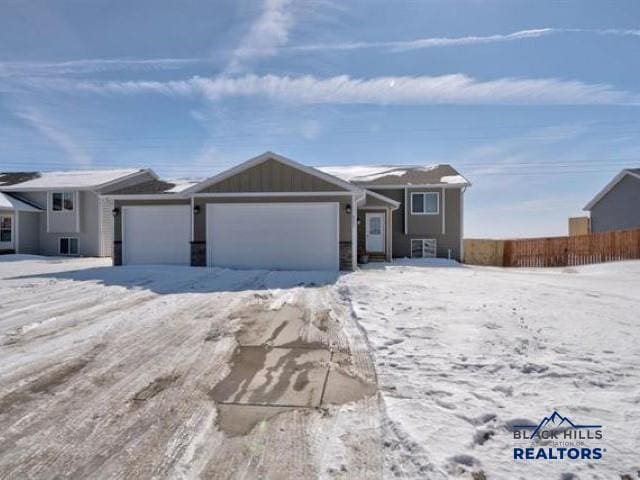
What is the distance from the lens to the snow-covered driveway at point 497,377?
2418mm

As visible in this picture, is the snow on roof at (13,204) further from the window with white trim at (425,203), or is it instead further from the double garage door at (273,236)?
the window with white trim at (425,203)

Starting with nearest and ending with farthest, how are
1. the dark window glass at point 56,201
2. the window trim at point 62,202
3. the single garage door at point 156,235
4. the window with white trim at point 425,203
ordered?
the single garage door at point 156,235 < the window with white trim at point 425,203 < the window trim at point 62,202 < the dark window glass at point 56,201

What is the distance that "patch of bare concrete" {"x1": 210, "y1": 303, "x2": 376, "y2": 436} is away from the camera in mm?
3146

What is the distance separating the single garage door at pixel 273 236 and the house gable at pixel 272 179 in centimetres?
55

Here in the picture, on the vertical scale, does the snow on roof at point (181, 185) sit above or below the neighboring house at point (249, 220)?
above

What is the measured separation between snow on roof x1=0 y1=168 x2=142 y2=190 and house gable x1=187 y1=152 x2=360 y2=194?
12.1 meters

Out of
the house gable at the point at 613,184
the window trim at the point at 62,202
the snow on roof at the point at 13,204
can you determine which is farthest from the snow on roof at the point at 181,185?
the house gable at the point at 613,184

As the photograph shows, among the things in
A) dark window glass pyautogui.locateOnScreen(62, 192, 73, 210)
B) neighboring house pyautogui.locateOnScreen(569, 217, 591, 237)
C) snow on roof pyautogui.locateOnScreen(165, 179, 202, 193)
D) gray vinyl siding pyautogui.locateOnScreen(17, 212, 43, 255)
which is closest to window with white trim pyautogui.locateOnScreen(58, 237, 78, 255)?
gray vinyl siding pyautogui.locateOnScreen(17, 212, 43, 255)

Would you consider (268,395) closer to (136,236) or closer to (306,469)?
(306,469)

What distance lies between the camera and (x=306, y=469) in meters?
2.34

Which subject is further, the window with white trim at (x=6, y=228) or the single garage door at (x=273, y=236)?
the window with white trim at (x=6, y=228)

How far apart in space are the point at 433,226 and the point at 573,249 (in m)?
6.89

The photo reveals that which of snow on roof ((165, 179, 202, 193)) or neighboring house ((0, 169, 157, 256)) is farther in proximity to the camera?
neighboring house ((0, 169, 157, 256))

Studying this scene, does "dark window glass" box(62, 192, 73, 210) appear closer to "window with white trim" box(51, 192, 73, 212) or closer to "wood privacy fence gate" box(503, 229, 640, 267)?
"window with white trim" box(51, 192, 73, 212)
